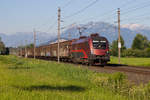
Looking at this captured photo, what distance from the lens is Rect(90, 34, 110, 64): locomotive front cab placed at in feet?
101

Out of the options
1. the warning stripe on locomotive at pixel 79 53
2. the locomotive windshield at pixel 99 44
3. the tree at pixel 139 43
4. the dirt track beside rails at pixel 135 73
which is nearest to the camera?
the dirt track beside rails at pixel 135 73

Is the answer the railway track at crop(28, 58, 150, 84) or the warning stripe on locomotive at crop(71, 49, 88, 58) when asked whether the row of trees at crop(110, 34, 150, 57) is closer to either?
the warning stripe on locomotive at crop(71, 49, 88, 58)

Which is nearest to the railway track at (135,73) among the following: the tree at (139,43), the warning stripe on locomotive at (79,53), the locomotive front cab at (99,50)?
the locomotive front cab at (99,50)

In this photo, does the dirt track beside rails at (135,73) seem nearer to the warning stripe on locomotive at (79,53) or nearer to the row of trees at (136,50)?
the warning stripe on locomotive at (79,53)

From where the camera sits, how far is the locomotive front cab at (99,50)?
30719mm

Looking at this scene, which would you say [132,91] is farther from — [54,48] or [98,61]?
[54,48]

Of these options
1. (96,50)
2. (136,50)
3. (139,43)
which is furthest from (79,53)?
(139,43)

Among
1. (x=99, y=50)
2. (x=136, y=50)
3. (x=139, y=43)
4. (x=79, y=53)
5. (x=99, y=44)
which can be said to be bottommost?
(x=79, y=53)

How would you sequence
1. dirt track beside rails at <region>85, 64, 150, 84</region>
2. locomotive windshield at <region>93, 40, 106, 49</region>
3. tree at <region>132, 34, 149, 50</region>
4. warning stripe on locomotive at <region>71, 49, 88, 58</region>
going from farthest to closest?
tree at <region>132, 34, 149, 50</region> < warning stripe on locomotive at <region>71, 49, 88, 58</region> < locomotive windshield at <region>93, 40, 106, 49</region> < dirt track beside rails at <region>85, 64, 150, 84</region>

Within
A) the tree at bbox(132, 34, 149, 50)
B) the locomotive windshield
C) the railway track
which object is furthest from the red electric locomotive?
the tree at bbox(132, 34, 149, 50)

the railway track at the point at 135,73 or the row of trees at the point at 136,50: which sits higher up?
the row of trees at the point at 136,50

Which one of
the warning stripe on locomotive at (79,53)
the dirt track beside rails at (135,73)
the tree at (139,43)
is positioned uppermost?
the tree at (139,43)

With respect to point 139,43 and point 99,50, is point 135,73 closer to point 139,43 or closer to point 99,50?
point 99,50

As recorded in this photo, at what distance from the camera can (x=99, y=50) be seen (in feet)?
102
